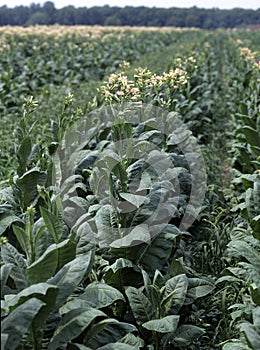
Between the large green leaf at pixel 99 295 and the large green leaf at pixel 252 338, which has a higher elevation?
the large green leaf at pixel 99 295

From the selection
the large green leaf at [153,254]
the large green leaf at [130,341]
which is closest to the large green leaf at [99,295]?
the large green leaf at [130,341]

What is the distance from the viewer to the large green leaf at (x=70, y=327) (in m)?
2.23

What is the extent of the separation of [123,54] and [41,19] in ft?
114

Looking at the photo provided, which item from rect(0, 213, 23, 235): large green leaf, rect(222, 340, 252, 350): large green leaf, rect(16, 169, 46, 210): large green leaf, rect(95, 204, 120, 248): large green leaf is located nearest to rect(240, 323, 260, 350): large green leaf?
rect(222, 340, 252, 350): large green leaf

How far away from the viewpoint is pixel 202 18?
69000 mm

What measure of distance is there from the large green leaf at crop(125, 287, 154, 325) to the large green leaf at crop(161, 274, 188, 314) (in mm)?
82

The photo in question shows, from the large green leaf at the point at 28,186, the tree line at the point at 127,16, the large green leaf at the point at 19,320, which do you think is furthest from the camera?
the tree line at the point at 127,16

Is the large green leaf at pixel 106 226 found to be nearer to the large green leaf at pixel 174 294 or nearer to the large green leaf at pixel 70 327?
the large green leaf at pixel 174 294

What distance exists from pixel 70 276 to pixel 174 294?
30.8 inches

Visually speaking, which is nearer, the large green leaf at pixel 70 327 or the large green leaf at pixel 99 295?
the large green leaf at pixel 70 327

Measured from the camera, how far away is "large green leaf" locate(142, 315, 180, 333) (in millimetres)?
2643

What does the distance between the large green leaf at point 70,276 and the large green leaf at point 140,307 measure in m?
0.58

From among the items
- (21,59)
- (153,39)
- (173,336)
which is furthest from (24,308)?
(153,39)

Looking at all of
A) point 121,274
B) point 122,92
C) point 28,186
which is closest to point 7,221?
point 28,186
